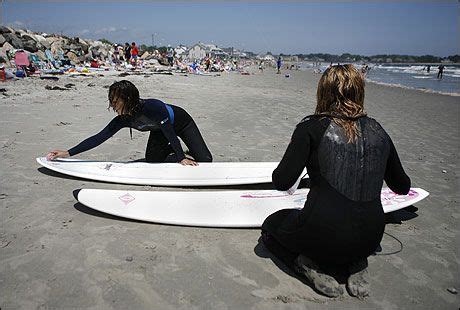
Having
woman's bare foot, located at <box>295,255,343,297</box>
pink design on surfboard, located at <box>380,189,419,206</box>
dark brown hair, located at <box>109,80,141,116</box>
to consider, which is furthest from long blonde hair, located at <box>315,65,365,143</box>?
dark brown hair, located at <box>109,80,141,116</box>

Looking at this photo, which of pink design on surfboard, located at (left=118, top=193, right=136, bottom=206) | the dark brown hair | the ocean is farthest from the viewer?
the ocean

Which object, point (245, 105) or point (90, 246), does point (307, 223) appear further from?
point (245, 105)

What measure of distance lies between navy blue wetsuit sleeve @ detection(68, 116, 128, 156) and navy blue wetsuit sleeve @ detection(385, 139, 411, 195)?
2.83 metres

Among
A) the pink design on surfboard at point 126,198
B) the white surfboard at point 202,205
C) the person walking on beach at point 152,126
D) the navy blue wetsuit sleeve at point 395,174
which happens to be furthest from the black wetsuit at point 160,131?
the navy blue wetsuit sleeve at point 395,174

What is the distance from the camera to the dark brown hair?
3297 millimetres

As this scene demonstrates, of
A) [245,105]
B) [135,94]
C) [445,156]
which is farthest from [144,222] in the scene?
[245,105]

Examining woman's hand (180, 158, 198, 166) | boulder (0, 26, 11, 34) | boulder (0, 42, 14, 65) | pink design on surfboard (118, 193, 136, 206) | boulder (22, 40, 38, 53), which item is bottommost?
pink design on surfboard (118, 193, 136, 206)

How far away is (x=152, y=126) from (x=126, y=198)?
1.03 m

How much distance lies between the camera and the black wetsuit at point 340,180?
1.74m

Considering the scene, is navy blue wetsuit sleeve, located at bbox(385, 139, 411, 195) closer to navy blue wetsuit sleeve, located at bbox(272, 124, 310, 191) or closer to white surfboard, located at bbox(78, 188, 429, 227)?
navy blue wetsuit sleeve, located at bbox(272, 124, 310, 191)

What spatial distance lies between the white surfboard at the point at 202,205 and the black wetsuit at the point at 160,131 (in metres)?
0.74

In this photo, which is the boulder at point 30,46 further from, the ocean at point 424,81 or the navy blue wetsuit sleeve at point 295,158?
the ocean at point 424,81

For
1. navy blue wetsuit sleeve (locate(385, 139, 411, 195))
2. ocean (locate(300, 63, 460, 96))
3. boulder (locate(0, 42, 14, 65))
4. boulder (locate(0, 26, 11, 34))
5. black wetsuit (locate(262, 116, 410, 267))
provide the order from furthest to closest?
1. ocean (locate(300, 63, 460, 96))
2. boulder (locate(0, 26, 11, 34))
3. boulder (locate(0, 42, 14, 65))
4. navy blue wetsuit sleeve (locate(385, 139, 411, 195))
5. black wetsuit (locate(262, 116, 410, 267))

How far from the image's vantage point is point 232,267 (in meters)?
2.32
